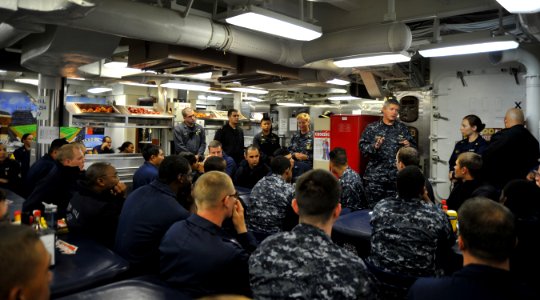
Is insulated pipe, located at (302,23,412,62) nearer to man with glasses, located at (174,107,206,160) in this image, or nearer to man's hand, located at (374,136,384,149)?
man's hand, located at (374,136,384,149)

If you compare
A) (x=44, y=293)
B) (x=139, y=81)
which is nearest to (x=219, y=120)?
(x=139, y=81)

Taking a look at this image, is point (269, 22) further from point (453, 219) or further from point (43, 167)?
point (43, 167)

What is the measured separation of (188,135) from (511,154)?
15.1 ft

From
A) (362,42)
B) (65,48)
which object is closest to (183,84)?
(65,48)

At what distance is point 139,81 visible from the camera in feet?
25.9

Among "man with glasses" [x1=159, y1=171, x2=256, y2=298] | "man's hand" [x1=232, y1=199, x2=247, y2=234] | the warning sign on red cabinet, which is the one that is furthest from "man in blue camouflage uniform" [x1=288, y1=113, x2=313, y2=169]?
"man with glasses" [x1=159, y1=171, x2=256, y2=298]

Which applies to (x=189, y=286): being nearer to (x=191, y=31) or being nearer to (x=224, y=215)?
(x=224, y=215)

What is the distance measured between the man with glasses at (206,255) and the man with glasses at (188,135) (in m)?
4.25

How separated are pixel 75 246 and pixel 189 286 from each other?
1047 millimetres

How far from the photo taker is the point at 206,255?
194 centimetres

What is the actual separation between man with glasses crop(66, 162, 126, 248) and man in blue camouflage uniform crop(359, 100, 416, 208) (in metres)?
3.30

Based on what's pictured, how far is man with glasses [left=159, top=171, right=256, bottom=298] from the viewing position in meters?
1.94

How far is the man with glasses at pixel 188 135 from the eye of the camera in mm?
6410

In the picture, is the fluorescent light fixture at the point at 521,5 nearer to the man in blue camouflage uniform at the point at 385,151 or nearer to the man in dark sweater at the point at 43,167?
the man in blue camouflage uniform at the point at 385,151
